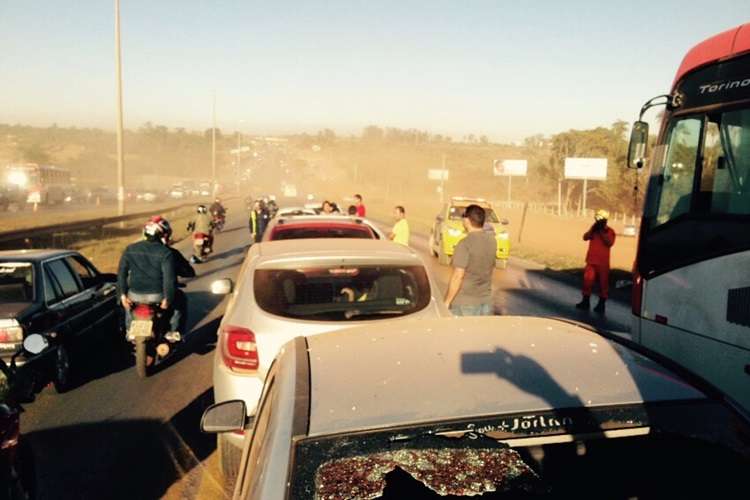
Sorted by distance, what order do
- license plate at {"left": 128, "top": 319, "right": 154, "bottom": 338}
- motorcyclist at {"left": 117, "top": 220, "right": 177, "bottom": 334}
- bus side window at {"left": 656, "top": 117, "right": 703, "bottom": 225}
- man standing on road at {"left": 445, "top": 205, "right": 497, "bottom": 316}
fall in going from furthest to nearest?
motorcyclist at {"left": 117, "top": 220, "right": 177, "bottom": 334}, license plate at {"left": 128, "top": 319, "right": 154, "bottom": 338}, man standing on road at {"left": 445, "top": 205, "right": 497, "bottom": 316}, bus side window at {"left": 656, "top": 117, "right": 703, "bottom": 225}

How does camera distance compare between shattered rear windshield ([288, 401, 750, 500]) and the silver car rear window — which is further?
the silver car rear window

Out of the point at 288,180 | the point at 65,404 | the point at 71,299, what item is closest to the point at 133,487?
the point at 65,404

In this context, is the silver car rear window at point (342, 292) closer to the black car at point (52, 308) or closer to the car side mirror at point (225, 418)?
the car side mirror at point (225, 418)

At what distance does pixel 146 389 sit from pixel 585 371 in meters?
6.35

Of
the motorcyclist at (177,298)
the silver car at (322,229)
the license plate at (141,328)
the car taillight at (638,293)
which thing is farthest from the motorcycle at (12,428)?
the car taillight at (638,293)

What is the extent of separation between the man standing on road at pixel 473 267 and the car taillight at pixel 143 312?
3.38 m

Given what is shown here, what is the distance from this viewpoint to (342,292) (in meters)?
6.04

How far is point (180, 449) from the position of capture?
5.84 meters

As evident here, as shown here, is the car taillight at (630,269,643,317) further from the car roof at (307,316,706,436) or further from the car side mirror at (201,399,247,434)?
the car side mirror at (201,399,247,434)

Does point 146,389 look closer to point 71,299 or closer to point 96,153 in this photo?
point 71,299

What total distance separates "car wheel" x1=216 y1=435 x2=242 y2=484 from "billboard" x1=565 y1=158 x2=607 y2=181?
6749cm

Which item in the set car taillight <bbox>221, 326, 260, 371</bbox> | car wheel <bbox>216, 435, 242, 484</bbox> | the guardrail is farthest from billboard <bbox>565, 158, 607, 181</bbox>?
car wheel <bbox>216, 435, 242, 484</bbox>

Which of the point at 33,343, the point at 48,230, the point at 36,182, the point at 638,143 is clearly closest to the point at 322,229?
the point at 638,143

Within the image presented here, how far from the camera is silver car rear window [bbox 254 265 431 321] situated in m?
5.33
